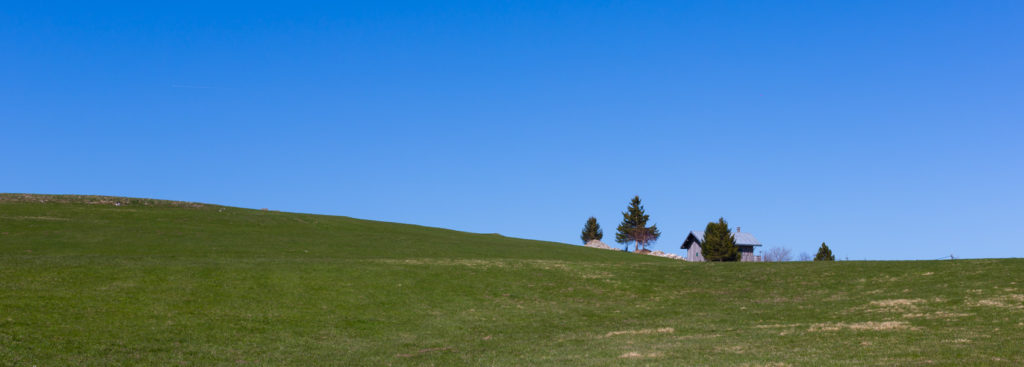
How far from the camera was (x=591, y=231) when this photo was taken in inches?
6678

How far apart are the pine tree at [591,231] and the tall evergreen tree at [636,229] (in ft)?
50.7

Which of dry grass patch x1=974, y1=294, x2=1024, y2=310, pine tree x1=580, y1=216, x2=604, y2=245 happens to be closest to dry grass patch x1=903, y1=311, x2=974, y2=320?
dry grass patch x1=974, y1=294, x2=1024, y2=310

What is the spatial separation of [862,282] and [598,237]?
4765 inches

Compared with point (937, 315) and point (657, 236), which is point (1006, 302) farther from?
point (657, 236)

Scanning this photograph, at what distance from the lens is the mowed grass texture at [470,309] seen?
2609 cm

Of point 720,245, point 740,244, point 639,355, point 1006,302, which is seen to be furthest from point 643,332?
point 740,244

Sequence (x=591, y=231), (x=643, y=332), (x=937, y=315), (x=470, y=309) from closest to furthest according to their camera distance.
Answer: (x=643, y=332) < (x=937, y=315) < (x=470, y=309) < (x=591, y=231)

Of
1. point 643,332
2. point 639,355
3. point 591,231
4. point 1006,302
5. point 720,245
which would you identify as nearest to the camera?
point 639,355

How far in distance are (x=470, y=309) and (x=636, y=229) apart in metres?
114

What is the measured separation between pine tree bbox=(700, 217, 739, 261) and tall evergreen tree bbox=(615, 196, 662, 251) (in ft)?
149

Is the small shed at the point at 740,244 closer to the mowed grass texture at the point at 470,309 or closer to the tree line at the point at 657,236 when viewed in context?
the tree line at the point at 657,236

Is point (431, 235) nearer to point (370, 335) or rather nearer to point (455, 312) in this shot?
point (455, 312)

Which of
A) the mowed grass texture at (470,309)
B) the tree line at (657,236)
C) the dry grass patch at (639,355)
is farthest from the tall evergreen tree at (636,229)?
the dry grass patch at (639,355)

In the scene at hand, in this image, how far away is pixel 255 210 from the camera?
100875 mm
